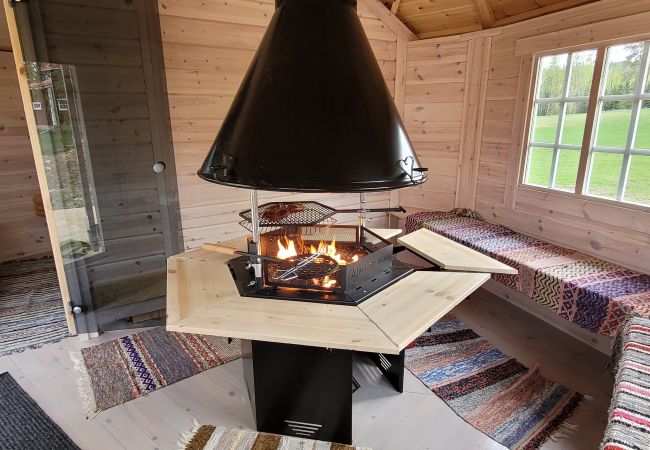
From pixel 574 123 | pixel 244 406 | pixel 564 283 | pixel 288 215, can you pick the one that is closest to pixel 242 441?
pixel 244 406

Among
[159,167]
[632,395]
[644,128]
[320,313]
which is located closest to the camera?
[632,395]

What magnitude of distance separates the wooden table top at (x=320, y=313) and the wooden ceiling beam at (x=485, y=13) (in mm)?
1910

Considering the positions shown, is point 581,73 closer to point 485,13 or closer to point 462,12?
point 485,13

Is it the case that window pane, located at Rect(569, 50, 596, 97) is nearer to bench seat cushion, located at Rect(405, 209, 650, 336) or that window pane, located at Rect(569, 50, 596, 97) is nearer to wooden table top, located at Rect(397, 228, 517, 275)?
bench seat cushion, located at Rect(405, 209, 650, 336)

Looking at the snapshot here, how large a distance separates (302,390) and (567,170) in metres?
2.08

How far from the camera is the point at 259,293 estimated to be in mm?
1570

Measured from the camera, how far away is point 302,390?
1.56m

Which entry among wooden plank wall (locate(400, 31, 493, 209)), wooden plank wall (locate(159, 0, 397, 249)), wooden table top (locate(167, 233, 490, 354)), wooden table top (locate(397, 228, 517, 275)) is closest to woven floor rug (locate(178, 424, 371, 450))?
wooden table top (locate(167, 233, 490, 354))

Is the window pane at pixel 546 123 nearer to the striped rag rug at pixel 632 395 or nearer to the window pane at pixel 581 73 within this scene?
the window pane at pixel 581 73

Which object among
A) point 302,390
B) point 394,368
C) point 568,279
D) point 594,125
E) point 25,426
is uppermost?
point 594,125

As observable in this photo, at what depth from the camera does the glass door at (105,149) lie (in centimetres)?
197

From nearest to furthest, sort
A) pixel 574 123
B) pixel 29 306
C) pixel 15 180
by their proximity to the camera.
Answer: pixel 574 123
pixel 29 306
pixel 15 180

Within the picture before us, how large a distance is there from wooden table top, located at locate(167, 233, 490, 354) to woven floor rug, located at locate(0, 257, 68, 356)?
125cm

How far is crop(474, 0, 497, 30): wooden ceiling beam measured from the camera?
8.53 feet
